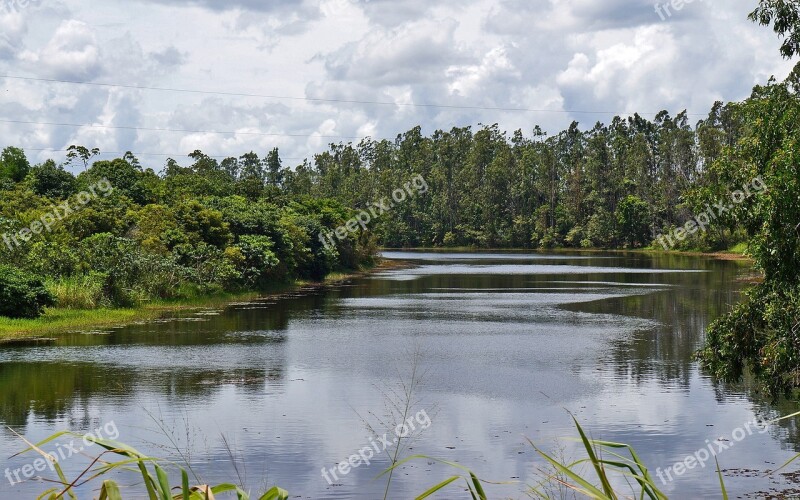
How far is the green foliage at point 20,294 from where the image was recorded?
2770 centimetres

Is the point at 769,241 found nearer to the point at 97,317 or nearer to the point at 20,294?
the point at 20,294

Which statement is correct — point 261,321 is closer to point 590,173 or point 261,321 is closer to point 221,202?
point 221,202

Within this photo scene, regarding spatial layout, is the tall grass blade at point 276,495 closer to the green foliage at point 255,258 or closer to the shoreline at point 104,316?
the shoreline at point 104,316

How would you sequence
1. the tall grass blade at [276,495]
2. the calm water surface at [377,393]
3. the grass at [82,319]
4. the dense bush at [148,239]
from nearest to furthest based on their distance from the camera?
the tall grass blade at [276,495], the calm water surface at [377,393], the grass at [82,319], the dense bush at [148,239]

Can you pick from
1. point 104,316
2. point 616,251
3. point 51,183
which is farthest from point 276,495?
point 616,251

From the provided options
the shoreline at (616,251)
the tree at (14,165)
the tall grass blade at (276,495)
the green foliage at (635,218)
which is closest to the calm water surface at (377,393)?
the tall grass blade at (276,495)

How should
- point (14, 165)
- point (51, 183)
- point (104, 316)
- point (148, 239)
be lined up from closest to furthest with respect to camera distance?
1. point (104, 316)
2. point (148, 239)
3. point (51, 183)
4. point (14, 165)

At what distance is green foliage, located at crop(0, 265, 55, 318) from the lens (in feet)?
90.9

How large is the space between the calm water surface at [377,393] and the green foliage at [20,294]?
205 cm

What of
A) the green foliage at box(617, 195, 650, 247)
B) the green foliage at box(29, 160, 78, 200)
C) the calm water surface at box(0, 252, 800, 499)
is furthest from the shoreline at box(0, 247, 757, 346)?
the green foliage at box(617, 195, 650, 247)

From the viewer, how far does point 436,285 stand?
56719 millimetres

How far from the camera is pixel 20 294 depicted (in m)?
28.3

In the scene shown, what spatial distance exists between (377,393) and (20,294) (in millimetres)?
14412

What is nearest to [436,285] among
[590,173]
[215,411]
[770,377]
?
[215,411]
